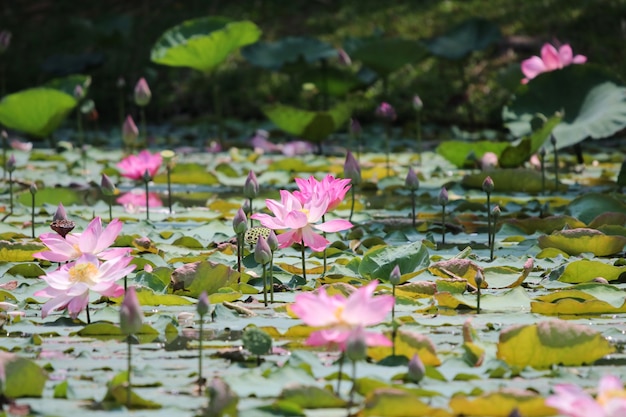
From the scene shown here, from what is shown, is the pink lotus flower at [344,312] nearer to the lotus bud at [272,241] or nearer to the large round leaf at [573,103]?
the lotus bud at [272,241]

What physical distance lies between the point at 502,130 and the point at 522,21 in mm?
1717

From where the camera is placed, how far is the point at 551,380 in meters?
2.09

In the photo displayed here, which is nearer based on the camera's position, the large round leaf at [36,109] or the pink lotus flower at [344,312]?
the pink lotus flower at [344,312]

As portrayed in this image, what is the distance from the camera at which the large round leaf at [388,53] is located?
745cm

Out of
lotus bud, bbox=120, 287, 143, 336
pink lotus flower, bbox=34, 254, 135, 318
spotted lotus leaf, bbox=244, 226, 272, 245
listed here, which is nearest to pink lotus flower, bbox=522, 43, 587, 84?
spotted lotus leaf, bbox=244, 226, 272, 245

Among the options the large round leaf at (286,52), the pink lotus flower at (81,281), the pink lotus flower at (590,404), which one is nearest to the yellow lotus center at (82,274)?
the pink lotus flower at (81,281)

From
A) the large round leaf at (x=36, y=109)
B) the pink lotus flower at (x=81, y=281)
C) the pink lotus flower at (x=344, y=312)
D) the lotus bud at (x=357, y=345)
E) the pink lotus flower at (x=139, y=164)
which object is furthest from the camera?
the large round leaf at (x=36, y=109)

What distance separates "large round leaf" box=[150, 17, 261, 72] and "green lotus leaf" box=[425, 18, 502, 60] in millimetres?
1429

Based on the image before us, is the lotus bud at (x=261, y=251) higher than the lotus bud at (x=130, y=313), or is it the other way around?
the lotus bud at (x=261, y=251)

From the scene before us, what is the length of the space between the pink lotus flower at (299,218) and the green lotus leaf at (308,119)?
3635mm

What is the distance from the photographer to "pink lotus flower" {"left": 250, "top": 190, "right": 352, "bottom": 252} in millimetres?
2797

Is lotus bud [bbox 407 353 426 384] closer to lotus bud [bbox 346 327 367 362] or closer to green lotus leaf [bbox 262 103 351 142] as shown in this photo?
lotus bud [bbox 346 327 367 362]

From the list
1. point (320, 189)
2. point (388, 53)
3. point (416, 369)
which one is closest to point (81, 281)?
point (320, 189)

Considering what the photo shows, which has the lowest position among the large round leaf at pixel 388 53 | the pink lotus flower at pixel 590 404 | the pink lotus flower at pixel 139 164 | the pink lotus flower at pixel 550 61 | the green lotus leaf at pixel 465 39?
the pink lotus flower at pixel 590 404
